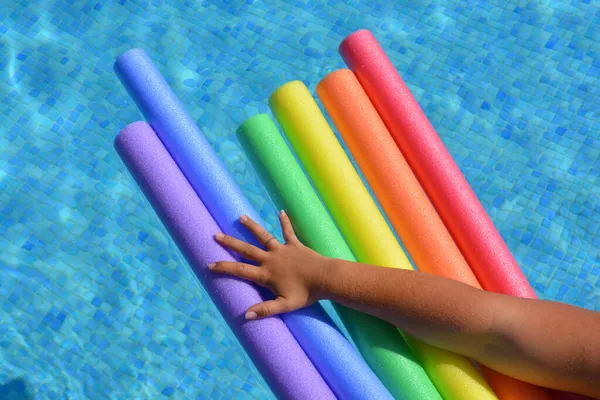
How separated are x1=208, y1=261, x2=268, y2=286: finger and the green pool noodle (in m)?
0.18

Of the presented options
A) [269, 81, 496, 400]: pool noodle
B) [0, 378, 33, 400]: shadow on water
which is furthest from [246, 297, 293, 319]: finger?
[0, 378, 33, 400]: shadow on water

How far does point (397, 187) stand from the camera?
1843 millimetres

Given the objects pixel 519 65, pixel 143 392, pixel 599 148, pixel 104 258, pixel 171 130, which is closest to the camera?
pixel 171 130

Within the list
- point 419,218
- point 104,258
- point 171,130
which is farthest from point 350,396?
point 104,258

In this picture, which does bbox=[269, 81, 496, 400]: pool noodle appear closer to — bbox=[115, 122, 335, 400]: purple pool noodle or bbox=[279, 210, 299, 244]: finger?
bbox=[279, 210, 299, 244]: finger

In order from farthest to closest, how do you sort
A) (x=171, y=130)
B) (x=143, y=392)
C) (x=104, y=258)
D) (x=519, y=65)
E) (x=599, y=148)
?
(x=519, y=65)
(x=599, y=148)
(x=104, y=258)
(x=143, y=392)
(x=171, y=130)

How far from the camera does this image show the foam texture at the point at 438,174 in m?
1.84

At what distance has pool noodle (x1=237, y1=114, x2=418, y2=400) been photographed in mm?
1677

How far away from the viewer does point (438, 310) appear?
5.43ft

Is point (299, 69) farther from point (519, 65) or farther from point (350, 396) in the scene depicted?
point (350, 396)

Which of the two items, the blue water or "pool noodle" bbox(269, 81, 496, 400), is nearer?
"pool noodle" bbox(269, 81, 496, 400)

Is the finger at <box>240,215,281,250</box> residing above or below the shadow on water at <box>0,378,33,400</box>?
above

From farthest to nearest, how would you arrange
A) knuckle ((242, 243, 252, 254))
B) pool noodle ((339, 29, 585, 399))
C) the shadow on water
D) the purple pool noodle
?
the shadow on water < pool noodle ((339, 29, 585, 399)) < knuckle ((242, 243, 252, 254)) < the purple pool noodle

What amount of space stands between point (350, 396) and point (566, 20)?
289cm
